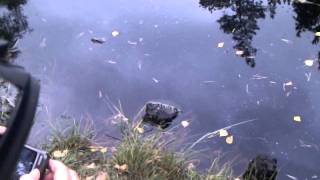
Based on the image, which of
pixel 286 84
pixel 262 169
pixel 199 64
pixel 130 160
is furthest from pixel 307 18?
pixel 130 160

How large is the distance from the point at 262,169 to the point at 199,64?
1360 millimetres

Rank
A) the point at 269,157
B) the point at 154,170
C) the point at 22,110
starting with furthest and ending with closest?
the point at 269,157
the point at 154,170
the point at 22,110

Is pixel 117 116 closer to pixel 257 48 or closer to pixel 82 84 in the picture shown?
pixel 82 84

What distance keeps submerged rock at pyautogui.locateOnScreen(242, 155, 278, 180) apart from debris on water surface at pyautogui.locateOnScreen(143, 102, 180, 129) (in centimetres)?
78

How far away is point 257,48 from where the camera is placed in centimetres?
515

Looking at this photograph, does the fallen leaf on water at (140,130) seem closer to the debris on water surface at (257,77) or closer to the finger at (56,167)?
the debris on water surface at (257,77)

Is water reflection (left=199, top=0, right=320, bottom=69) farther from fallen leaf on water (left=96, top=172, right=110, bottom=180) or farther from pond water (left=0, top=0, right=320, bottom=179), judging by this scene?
fallen leaf on water (left=96, top=172, right=110, bottom=180)

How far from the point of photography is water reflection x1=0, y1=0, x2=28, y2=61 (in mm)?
5176

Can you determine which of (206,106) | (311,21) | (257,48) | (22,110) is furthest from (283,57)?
(22,110)

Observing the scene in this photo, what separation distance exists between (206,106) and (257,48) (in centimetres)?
96

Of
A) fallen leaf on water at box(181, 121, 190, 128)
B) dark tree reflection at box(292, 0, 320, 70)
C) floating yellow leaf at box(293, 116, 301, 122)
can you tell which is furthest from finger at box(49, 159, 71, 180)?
dark tree reflection at box(292, 0, 320, 70)

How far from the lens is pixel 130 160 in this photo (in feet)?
12.4

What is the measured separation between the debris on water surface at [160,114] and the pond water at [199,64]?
0.32 ft

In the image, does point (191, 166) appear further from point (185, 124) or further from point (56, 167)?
point (56, 167)
